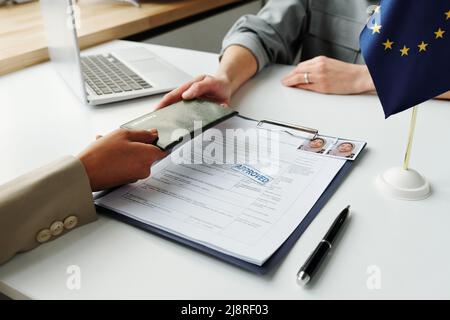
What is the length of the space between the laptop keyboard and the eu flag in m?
0.57

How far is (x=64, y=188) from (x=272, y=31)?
2.64 ft

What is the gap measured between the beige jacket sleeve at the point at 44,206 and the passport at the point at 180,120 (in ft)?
0.48

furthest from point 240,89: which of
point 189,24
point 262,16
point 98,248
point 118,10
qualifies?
point 189,24

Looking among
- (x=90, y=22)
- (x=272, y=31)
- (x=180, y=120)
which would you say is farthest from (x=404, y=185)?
(x=90, y=22)

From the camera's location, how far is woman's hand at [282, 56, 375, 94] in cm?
98

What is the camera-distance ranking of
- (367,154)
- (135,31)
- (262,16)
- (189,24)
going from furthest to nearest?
1. (189,24)
2. (135,31)
3. (262,16)
4. (367,154)

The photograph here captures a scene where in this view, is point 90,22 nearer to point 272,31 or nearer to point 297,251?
point 272,31

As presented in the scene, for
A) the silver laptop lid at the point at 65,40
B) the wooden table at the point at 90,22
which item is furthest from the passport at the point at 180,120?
the wooden table at the point at 90,22

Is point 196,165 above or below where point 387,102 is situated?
below

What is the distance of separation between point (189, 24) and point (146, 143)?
121 cm

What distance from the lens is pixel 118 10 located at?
1557mm

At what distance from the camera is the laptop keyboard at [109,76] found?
1.00m

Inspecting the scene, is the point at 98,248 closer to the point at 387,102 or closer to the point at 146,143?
the point at 146,143

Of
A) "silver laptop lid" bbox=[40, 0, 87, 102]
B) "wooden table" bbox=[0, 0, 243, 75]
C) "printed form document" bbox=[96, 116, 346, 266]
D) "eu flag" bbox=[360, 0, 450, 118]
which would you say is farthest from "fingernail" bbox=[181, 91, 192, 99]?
"wooden table" bbox=[0, 0, 243, 75]
